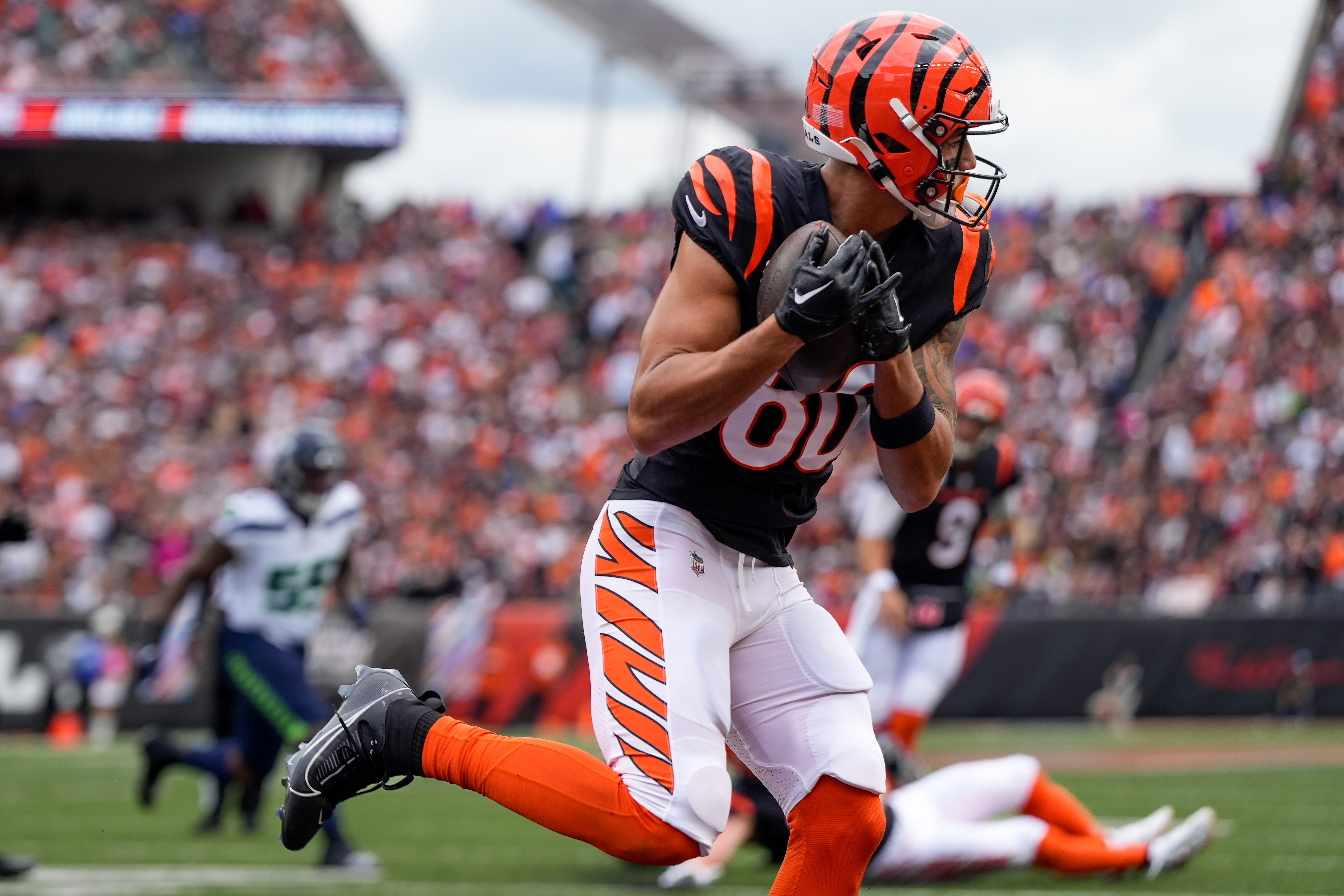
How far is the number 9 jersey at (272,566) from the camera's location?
6789 mm

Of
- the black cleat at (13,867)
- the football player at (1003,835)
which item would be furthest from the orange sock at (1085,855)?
the black cleat at (13,867)

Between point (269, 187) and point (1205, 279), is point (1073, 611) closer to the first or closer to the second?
point (1205, 279)

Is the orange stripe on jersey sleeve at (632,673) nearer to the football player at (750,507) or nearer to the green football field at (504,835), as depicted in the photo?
the football player at (750,507)

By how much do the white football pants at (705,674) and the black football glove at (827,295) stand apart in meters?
0.63

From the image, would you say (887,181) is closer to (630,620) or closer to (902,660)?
(630,620)

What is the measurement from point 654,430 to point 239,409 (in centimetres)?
1706

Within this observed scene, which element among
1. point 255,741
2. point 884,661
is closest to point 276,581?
point 255,741

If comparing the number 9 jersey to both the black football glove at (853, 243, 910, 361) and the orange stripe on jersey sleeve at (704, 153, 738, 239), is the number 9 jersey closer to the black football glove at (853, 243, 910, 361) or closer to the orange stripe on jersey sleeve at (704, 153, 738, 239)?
the orange stripe on jersey sleeve at (704, 153, 738, 239)

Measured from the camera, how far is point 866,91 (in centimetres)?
295

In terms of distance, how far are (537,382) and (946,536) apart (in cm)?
1382

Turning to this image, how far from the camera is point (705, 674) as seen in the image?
3.02 meters

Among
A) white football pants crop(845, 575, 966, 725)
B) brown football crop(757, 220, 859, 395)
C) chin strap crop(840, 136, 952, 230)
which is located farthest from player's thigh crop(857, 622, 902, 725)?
brown football crop(757, 220, 859, 395)

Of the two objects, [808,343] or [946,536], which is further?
[946,536]

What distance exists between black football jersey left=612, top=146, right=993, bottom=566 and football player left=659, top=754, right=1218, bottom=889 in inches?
87.8
